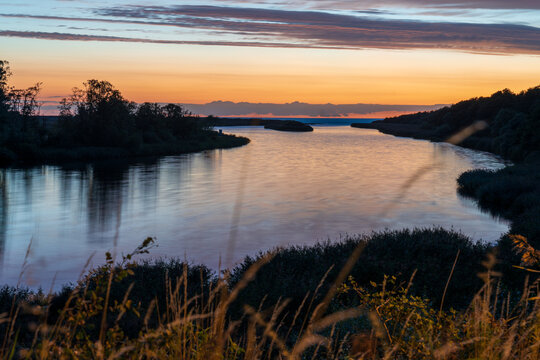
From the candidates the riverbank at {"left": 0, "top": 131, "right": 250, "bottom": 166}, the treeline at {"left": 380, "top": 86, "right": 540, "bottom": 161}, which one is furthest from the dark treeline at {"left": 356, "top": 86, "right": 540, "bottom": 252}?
the riverbank at {"left": 0, "top": 131, "right": 250, "bottom": 166}

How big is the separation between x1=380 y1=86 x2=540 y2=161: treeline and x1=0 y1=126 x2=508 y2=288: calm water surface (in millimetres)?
9149

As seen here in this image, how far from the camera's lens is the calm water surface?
73.3 ft

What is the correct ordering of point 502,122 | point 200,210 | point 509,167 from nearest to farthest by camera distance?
point 200,210
point 509,167
point 502,122

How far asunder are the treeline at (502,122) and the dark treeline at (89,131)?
50237 millimetres

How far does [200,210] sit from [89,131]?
48451mm

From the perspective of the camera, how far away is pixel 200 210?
3266cm

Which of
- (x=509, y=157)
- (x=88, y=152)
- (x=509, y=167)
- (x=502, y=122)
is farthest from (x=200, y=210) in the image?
(x=502, y=122)

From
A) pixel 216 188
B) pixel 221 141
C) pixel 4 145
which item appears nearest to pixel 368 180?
pixel 216 188

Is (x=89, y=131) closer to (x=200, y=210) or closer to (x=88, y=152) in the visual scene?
(x=88, y=152)

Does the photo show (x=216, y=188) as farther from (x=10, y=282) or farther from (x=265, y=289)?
(x=265, y=289)

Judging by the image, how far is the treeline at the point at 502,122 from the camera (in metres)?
58.1

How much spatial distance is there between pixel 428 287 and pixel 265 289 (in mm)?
4355

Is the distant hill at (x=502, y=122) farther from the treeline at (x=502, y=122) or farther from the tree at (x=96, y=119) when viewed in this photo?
the tree at (x=96, y=119)

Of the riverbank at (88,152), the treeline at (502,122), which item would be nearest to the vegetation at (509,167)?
the treeline at (502,122)
